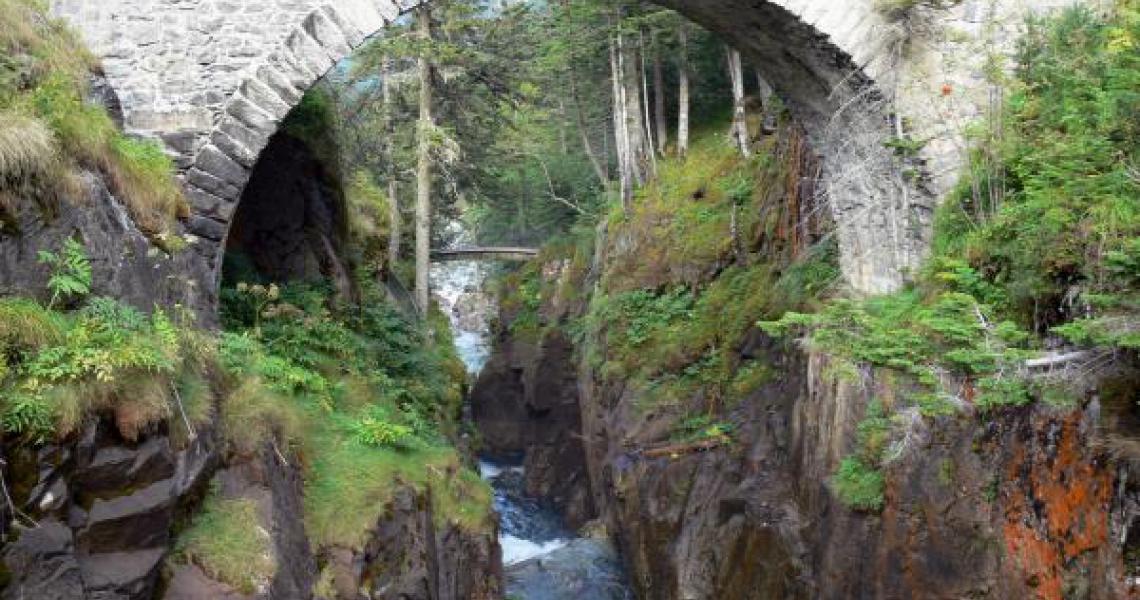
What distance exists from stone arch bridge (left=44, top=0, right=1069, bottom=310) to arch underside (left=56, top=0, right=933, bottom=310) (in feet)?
0.04

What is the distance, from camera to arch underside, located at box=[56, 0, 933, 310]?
6.73 meters

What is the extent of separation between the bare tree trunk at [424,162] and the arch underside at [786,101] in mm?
5467

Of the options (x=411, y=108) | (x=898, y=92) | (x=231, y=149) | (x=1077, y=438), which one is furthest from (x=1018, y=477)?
(x=411, y=108)

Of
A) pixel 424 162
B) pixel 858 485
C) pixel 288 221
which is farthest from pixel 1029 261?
pixel 424 162

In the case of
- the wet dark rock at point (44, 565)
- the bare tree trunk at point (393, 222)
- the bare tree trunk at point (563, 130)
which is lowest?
the wet dark rock at point (44, 565)

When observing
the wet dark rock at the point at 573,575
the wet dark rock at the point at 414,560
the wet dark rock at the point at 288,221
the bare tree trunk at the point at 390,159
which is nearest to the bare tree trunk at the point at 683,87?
the bare tree trunk at the point at 390,159

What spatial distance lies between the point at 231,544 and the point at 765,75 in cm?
734

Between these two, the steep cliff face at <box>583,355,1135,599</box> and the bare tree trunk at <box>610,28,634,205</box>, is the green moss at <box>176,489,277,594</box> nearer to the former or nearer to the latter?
the steep cliff face at <box>583,355,1135,599</box>

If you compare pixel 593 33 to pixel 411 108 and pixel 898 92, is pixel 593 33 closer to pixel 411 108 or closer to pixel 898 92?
pixel 411 108

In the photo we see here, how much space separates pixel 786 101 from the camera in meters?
9.28

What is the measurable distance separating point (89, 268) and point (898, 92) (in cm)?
671

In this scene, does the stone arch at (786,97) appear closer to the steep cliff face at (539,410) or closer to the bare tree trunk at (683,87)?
the steep cliff face at (539,410)

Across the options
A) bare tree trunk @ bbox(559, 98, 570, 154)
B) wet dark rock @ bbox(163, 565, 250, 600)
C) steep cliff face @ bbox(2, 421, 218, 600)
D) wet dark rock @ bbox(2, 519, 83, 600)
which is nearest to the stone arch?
steep cliff face @ bbox(2, 421, 218, 600)

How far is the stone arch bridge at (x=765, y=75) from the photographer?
674 cm
